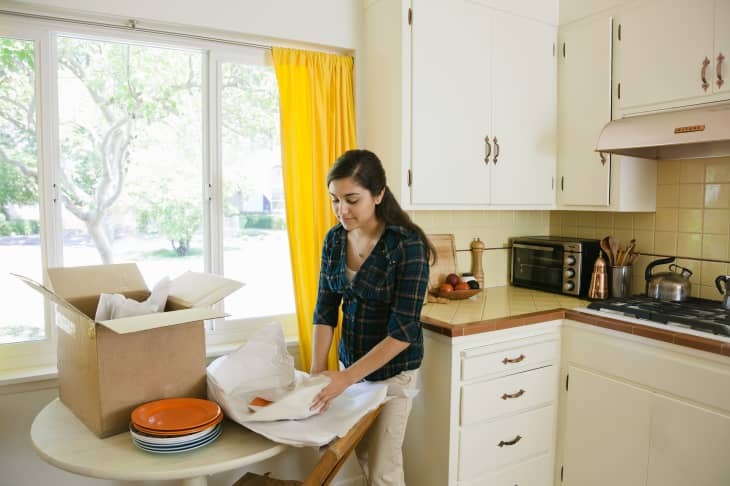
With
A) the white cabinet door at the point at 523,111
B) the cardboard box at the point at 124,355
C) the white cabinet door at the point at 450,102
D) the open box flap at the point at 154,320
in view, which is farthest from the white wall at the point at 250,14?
the open box flap at the point at 154,320

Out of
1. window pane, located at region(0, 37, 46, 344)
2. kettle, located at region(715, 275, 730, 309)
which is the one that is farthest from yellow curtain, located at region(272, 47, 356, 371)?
kettle, located at region(715, 275, 730, 309)

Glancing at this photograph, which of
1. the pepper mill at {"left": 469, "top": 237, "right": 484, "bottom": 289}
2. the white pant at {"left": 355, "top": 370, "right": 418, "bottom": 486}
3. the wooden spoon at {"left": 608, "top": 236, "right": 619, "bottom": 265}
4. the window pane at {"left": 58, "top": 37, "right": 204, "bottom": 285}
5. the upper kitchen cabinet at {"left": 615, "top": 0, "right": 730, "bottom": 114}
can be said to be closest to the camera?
the white pant at {"left": 355, "top": 370, "right": 418, "bottom": 486}

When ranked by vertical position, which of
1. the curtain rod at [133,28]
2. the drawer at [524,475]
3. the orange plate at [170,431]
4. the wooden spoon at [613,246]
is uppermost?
the curtain rod at [133,28]

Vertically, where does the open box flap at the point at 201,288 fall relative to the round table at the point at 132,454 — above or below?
above

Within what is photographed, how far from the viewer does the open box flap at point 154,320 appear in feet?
4.07

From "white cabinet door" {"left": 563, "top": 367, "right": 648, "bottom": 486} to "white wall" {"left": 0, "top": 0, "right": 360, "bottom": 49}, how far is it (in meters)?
1.91

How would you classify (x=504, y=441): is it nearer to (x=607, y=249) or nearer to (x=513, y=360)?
(x=513, y=360)

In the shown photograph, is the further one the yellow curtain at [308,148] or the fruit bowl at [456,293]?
the fruit bowl at [456,293]

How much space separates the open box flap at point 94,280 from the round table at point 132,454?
38 centimetres

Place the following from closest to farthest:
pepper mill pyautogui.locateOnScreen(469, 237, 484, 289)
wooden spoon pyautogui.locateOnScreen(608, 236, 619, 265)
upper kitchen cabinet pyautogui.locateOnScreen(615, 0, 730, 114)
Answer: upper kitchen cabinet pyautogui.locateOnScreen(615, 0, 730, 114) < wooden spoon pyautogui.locateOnScreen(608, 236, 619, 265) < pepper mill pyautogui.locateOnScreen(469, 237, 484, 289)

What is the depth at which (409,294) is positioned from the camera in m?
1.72

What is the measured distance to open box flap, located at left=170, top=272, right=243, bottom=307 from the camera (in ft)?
5.06

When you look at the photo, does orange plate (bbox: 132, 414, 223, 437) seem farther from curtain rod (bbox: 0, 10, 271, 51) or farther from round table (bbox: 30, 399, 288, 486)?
curtain rod (bbox: 0, 10, 271, 51)

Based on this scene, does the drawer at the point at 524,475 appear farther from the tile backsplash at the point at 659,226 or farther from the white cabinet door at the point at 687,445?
the tile backsplash at the point at 659,226
